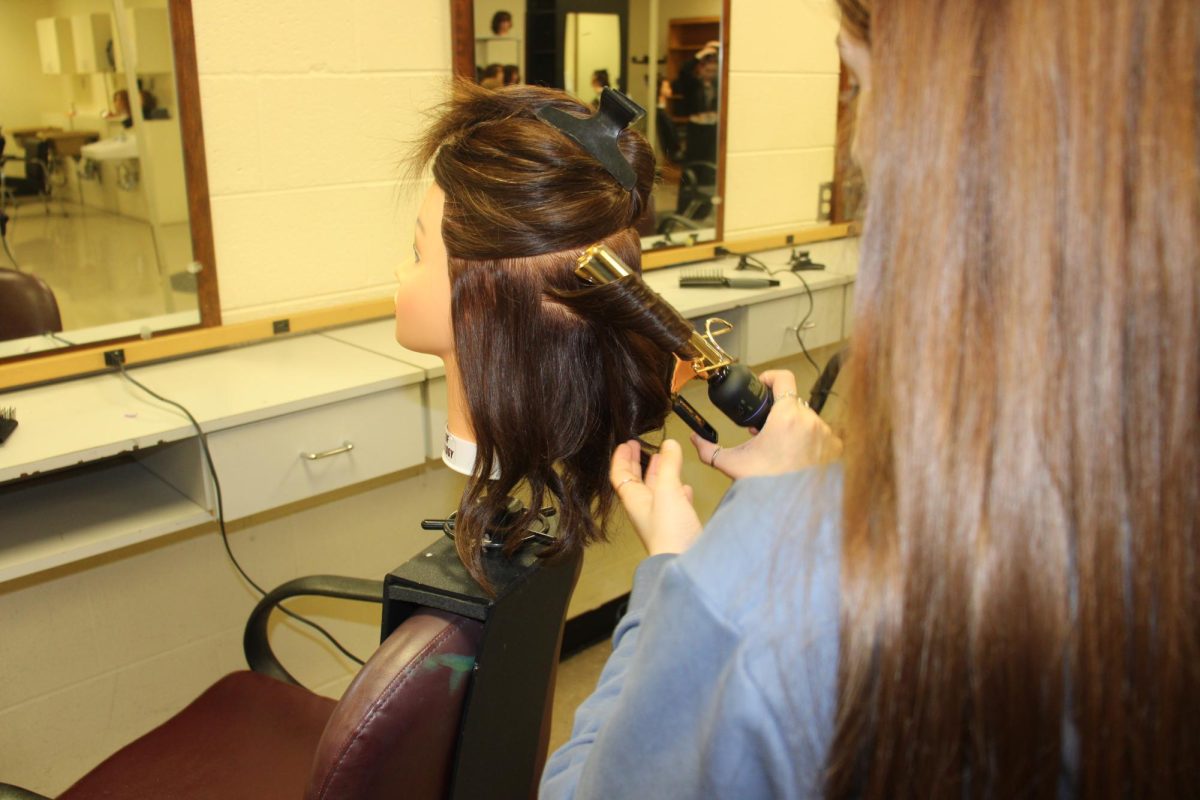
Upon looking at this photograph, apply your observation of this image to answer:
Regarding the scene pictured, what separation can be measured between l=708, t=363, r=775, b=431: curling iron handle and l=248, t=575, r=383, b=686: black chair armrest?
0.66m

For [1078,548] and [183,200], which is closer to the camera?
[1078,548]

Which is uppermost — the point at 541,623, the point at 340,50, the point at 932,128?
the point at 340,50

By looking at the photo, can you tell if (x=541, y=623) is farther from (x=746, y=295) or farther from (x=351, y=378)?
(x=746, y=295)

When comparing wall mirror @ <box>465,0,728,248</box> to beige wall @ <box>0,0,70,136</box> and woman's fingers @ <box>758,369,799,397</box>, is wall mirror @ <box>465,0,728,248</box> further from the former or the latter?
woman's fingers @ <box>758,369,799,397</box>

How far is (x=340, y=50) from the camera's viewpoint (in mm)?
1823

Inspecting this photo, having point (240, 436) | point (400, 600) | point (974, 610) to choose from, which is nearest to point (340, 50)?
point (240, 436)

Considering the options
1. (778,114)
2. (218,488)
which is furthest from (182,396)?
(778,114)

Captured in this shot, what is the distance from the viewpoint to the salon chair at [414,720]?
0.90 metres

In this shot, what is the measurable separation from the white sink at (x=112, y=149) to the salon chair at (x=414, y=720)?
809 millimetres

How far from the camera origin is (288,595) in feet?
4.91

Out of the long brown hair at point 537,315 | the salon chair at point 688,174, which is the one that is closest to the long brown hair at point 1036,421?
the long brown hair at point 537,315

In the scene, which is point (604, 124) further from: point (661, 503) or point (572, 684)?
point (572, 684)

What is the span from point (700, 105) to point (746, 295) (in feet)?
2.14

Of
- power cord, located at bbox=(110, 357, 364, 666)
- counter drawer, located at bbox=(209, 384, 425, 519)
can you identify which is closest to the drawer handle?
counter drawer, located at bbox=(209, 384, 425, 519)
